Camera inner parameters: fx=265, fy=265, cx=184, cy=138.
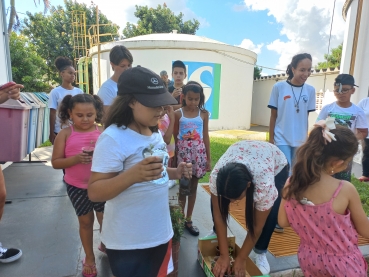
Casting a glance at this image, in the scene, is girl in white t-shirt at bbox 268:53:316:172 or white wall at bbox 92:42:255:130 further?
white wall at bbox 92:42:255:130

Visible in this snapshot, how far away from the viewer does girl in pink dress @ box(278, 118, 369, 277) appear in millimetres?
1549

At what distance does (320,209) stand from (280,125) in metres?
1.60

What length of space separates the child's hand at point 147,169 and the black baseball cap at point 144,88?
0.90 ft

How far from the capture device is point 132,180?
3.76ft

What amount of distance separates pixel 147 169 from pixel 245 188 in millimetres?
803

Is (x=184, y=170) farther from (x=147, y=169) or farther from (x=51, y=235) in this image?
(x=51, y=235)

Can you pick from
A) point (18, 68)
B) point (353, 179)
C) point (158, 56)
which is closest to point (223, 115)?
point (158, 56)

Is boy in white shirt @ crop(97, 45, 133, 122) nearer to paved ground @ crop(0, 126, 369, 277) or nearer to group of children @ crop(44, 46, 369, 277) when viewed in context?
group of children @ crop(44, 46, 369, 277)

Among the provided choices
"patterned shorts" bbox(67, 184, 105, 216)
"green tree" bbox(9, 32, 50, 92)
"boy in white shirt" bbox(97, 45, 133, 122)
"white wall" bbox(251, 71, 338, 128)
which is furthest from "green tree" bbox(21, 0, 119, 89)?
"patterned shorts" bbox(67, 184, 105, 216)

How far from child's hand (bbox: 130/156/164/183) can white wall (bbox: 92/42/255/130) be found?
10.6 meters

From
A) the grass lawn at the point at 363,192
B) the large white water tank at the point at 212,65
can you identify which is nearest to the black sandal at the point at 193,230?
the grass lawn at the point at 363,192

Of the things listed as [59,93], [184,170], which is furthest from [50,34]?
[184,170]

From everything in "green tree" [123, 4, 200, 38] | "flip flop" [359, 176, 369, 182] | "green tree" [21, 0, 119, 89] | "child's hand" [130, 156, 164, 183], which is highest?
"green tree" [123, 4, 200, 38]

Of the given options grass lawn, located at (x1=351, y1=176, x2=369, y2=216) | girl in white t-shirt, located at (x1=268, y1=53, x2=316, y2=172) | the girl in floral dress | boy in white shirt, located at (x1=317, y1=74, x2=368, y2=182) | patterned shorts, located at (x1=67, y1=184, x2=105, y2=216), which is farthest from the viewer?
grass lawn, located at (x1=351, y1=176, x2=369, y2=216)
